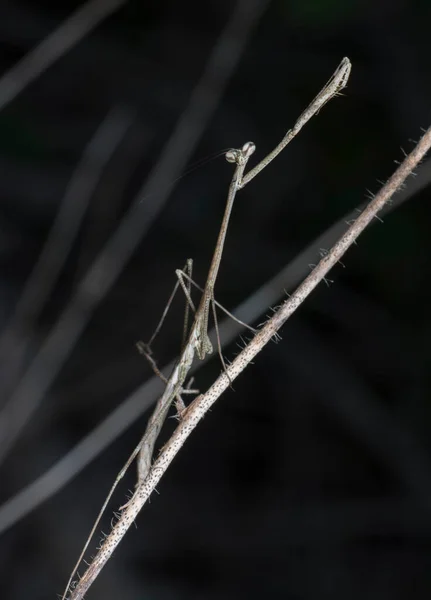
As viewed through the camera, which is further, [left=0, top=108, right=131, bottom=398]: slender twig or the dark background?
the dark background

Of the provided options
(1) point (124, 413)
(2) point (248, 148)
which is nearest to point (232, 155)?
(2) point (248, 148)

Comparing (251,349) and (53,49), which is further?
(53,49)

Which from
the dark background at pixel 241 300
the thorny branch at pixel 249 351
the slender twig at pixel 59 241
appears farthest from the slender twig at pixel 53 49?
the thorny branch at pixel 249 351

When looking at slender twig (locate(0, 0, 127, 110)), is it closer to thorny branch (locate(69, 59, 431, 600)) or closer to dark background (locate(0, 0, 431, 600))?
dark background (locate(0, 0, 431, 600))

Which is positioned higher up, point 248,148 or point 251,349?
point 248,148

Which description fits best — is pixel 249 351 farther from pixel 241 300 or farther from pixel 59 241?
pixel 241 300

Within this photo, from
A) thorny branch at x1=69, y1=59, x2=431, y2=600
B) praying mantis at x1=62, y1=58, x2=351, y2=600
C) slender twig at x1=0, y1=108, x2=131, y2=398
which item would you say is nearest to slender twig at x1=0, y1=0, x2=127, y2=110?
slender twig at x1=0, y1=108, x2=131, y2=398
